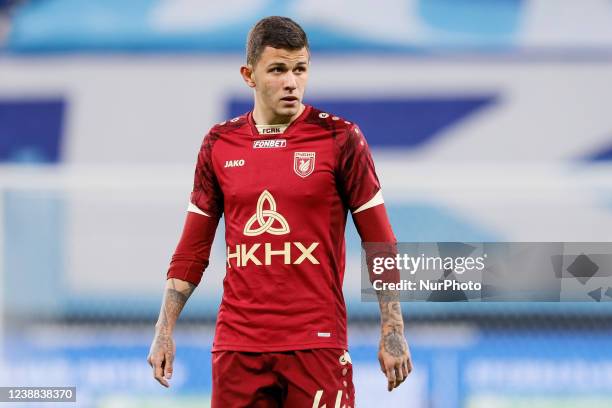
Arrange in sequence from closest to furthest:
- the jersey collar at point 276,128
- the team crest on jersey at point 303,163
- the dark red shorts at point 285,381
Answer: the dark red shorts at point 285,381, the team crest on jersey at point 303,163, the jersey collar at point 276,128

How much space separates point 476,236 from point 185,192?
1394mm

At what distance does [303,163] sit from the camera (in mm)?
2627

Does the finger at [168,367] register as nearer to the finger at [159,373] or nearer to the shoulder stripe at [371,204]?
the finger at [159,373]

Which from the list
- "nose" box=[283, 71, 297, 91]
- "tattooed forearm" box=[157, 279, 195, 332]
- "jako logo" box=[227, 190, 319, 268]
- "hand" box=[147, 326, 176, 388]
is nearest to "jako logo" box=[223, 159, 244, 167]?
"jako logo" box=[227, 190, 319, 268]

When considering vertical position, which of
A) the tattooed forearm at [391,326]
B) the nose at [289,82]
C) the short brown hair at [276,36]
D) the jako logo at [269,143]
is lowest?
the tattooed forearm at [391,326]

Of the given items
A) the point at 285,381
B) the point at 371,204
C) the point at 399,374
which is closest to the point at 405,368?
the point at 399,374

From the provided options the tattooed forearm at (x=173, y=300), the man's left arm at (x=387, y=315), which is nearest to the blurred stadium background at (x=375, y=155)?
the tattooed forearm at (x=173, y=300)

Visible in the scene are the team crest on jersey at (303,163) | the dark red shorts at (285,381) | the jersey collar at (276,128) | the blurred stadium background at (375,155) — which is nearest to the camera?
the dark red shorts at (285,381)

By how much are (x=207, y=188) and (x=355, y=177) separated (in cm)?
41

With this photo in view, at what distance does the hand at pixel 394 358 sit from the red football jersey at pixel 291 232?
0.36ft

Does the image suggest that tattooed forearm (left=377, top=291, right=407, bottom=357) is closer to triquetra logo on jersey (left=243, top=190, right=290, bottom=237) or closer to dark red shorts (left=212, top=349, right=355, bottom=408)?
dark red shorts (left=212, top=349, right=355, bottom=408)

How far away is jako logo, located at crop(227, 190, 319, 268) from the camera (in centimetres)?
257

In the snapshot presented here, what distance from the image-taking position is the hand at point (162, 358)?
2654 mm

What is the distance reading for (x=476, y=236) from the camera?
4.95 m
